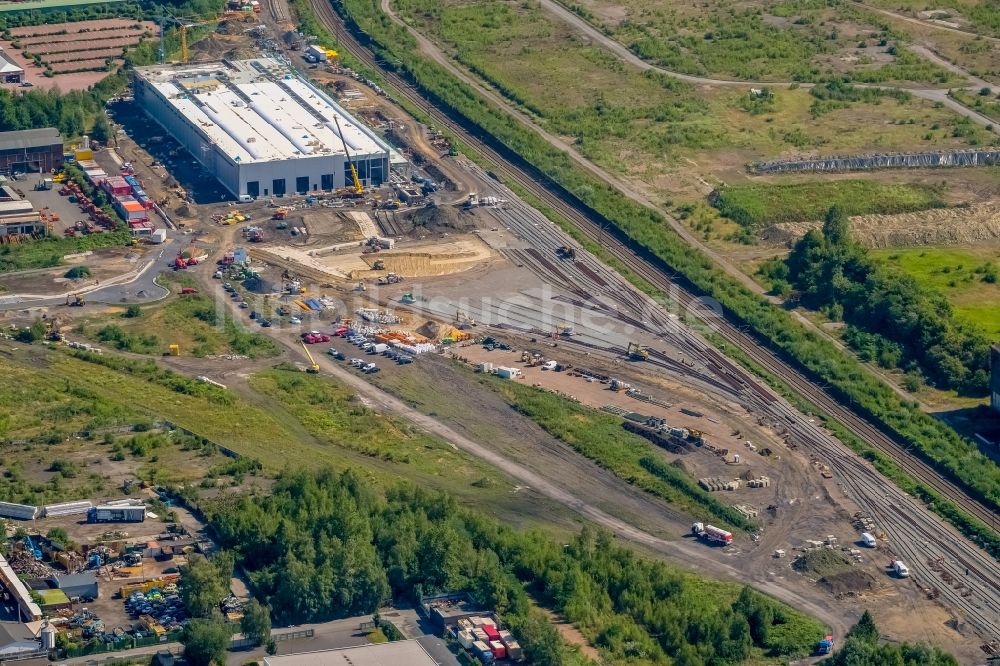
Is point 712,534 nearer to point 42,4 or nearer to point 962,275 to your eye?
point 962,275

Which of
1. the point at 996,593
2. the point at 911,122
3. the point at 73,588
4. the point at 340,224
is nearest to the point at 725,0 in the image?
the point at 911,122

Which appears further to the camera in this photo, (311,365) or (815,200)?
(815,200)

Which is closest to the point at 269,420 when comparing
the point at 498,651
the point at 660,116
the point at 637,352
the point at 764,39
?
the point at 637,352

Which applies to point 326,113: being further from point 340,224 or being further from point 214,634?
point 214,634

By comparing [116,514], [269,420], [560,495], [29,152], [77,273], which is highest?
[29,152]

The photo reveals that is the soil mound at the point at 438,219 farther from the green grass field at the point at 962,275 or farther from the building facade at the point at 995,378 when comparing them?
the building facade at the point at 995,378

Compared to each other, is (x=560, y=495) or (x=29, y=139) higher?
(x=29, y=139)
